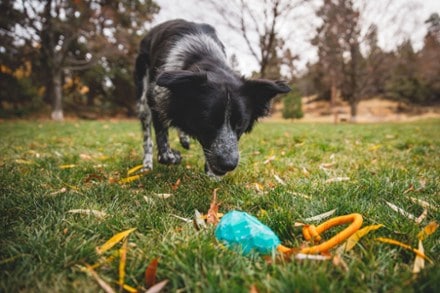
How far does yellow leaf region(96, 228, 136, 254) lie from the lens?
5.68ft

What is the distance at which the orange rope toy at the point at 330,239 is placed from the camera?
1648 mm

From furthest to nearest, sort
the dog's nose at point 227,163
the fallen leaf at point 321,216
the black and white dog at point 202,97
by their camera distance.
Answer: the black and white dog at point 202,97 → the dog's nose at point 227,163 → the fallen leaf at point 321,216

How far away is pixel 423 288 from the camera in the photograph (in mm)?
1334

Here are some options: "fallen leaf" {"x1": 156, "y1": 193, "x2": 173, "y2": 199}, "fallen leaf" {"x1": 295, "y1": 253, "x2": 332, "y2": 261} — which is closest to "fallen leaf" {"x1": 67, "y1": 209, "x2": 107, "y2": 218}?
"fallen leaf" {"x1": 156, "y1": 193, "x2": 173, "y2": 199}

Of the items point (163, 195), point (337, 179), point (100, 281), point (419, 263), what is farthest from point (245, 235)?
point (337, 179)

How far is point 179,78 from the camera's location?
283 centimetres

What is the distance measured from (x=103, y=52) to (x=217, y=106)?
2272 centimetres

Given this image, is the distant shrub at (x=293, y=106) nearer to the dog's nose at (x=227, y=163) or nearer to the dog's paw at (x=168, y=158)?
the dog's paw at (x=168, y=158)

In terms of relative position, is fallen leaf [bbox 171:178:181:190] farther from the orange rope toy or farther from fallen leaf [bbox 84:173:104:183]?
the orange rope toy

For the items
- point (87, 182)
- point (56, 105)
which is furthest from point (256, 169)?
point (56, 105)

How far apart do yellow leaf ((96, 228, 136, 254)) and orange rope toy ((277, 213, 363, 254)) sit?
88cm

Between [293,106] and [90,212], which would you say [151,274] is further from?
[293,106]

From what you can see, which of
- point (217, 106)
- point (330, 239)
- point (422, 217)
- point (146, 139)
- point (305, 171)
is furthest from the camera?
point (146, 139)

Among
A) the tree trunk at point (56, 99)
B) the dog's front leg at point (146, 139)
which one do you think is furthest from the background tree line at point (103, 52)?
the dog's front leg at point (146, 139)
